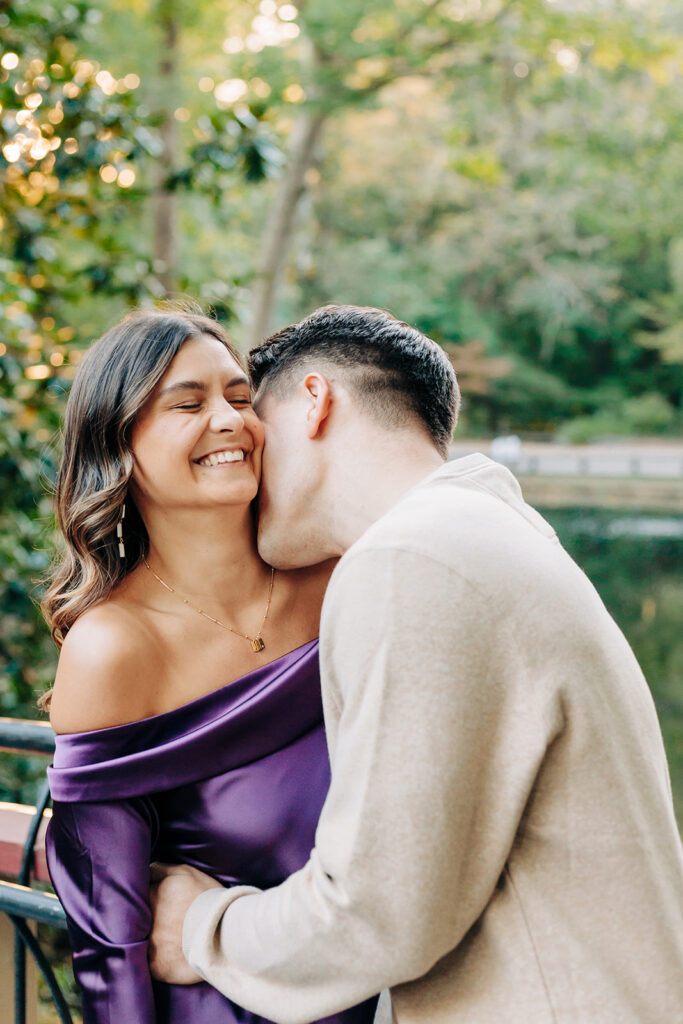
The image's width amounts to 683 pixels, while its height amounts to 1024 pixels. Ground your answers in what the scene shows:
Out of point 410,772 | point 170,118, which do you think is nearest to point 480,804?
point 410,772

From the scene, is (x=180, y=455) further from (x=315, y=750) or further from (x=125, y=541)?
(x=315, y=750)

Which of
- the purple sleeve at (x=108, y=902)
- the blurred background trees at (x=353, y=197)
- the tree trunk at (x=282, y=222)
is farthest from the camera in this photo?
the tree trunk at (x=282, y=222)

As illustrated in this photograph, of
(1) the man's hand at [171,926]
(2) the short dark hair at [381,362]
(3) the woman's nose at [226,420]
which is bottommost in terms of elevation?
(1) the man's hand at [171,926]

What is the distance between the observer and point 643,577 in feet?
36.6

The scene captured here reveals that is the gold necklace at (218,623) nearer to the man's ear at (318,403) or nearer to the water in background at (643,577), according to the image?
the man's ear at (318,403)

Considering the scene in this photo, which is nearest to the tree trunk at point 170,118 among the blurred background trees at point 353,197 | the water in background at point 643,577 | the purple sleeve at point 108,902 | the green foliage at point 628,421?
the blurred background trees at point 353,197

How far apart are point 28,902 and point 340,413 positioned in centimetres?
99

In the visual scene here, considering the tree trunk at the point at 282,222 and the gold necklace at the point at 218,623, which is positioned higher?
the gold necklace at the point at 218,623

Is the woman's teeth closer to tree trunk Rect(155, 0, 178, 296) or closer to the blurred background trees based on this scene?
the blurred background trees

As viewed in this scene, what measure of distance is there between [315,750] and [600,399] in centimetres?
2026

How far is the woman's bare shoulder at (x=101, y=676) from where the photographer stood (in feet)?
4.75

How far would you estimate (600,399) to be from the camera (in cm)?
2081

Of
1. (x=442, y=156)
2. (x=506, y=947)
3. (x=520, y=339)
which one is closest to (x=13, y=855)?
(x=506, y=947)

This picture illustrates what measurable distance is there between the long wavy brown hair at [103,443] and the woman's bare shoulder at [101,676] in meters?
0.10
